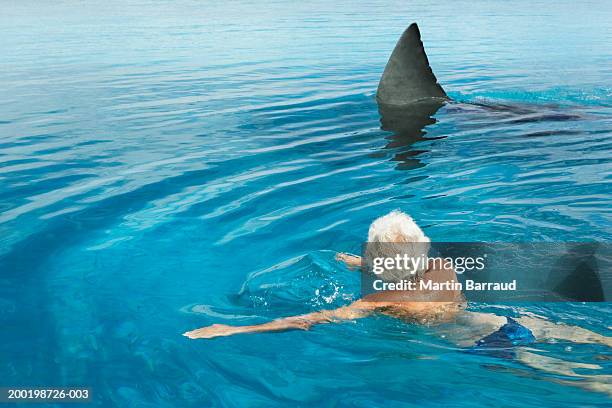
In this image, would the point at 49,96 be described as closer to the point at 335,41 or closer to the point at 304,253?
the point at 304,253

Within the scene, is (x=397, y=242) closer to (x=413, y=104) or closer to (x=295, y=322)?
(x=295, y=322)

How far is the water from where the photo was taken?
493 cm

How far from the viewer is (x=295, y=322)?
17.0 ft

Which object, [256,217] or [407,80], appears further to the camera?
[407,80]

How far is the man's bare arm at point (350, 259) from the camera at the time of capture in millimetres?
6465

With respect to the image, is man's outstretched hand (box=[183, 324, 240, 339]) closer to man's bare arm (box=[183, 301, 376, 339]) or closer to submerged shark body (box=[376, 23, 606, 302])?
man's bare arm (box=[183, 301, 376, 339])

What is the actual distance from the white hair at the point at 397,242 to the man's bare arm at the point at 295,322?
1.33 ft

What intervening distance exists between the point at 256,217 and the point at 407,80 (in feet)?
25.1

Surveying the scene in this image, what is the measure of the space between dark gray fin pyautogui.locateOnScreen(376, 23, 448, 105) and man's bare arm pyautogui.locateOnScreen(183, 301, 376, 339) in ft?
31.1

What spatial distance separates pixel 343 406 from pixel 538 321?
69.0 inches

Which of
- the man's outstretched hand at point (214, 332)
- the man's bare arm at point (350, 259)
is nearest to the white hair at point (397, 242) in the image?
the man's outstretched hand at point (214, 332)

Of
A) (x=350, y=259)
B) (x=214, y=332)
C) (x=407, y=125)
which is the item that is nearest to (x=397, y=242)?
(x=214, y=332)

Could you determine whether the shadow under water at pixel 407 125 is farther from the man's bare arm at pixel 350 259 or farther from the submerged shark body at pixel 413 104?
the man's bare arm at pixel 350 259

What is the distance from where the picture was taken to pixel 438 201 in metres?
8.32
